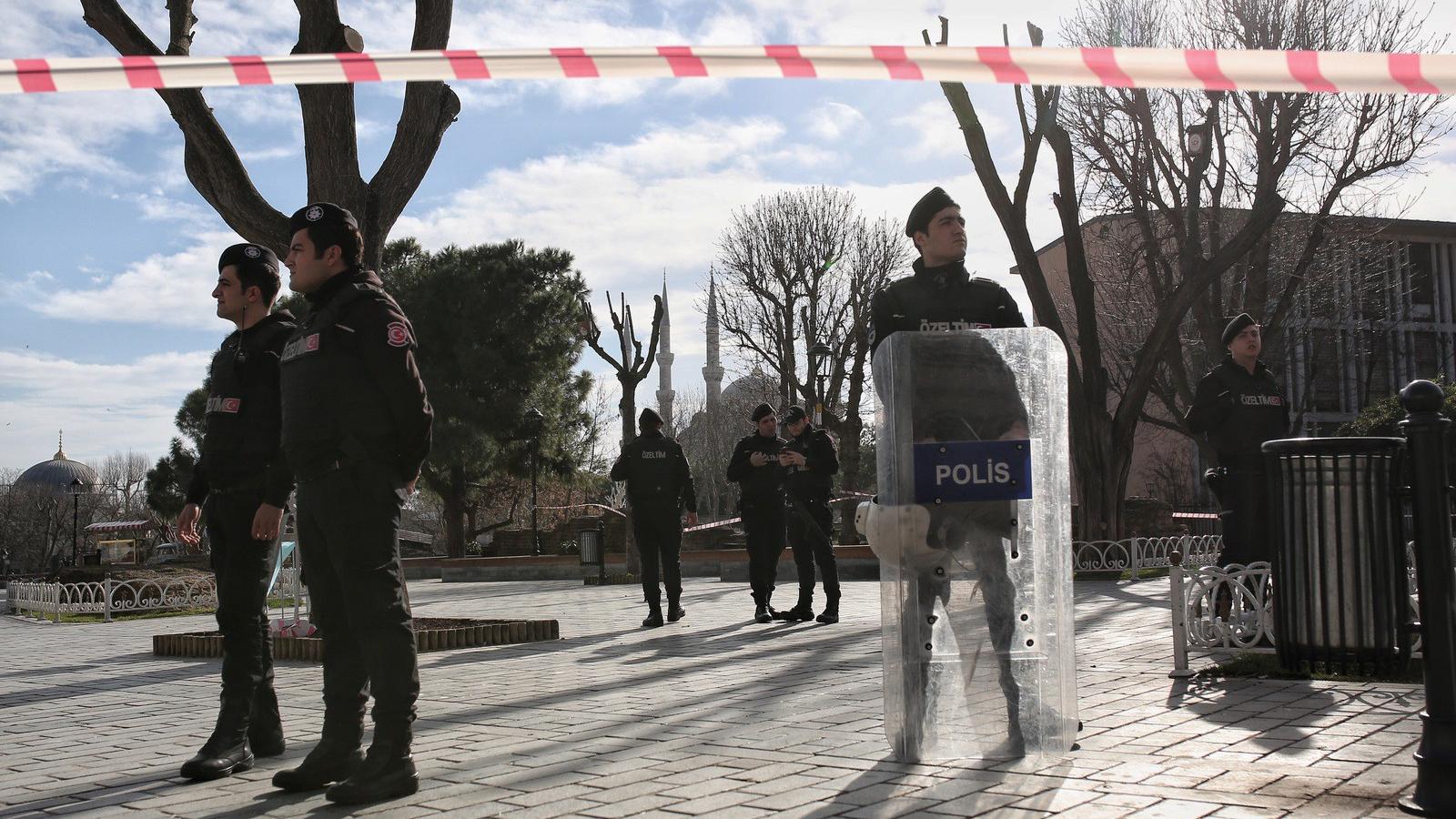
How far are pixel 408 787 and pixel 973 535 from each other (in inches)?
75.2

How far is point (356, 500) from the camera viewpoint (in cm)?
396

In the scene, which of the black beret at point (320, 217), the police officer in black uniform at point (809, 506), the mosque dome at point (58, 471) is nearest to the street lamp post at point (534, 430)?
the police officer in black uniform at point (809, 506)

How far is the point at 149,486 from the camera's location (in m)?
45.4

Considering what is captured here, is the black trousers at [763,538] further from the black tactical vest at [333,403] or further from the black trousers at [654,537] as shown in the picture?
the black tactical vest at [333,403]

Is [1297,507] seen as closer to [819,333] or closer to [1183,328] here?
[1183,328]

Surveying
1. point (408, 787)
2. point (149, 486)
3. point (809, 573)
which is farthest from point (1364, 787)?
point (149, 486)

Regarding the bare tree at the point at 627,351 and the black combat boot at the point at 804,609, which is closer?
the black combat boot at the point at 804,609

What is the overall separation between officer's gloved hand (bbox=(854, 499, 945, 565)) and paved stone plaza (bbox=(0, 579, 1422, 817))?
0.66m

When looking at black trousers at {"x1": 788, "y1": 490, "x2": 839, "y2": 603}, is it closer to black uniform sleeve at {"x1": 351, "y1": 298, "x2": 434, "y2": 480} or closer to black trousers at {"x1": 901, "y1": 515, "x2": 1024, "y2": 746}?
black trousers at {"x1": 901, "y1": 515, "x2": 1024, "y2": 746}

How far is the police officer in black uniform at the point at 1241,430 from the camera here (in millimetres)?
7133

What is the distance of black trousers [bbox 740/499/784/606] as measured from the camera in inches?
432

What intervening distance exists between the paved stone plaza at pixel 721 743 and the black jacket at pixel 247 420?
1.03 meters

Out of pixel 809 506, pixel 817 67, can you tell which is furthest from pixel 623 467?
pixel 817 67

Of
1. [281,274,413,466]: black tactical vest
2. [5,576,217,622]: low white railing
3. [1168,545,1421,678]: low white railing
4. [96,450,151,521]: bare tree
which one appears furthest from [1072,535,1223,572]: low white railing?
[96,450,151,521]: bare tree
